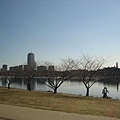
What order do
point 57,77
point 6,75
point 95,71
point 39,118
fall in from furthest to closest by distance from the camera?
point 6,75, point 57,77, point 95,71, point 39,118

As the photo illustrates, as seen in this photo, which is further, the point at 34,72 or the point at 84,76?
the point at 34,72

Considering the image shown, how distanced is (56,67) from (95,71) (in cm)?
940

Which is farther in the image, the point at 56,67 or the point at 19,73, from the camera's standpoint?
the point at 19,73

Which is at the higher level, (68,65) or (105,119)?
(68,65)

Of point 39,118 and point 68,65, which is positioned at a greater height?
point 68,65

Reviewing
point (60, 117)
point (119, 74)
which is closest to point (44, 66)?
point (119, 74)

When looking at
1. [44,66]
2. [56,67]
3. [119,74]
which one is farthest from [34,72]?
[119,74]

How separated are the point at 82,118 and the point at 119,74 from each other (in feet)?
184

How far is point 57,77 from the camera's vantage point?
3403 centimetres

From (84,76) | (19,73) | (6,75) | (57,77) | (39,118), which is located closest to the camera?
(39,118)

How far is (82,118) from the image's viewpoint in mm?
9109

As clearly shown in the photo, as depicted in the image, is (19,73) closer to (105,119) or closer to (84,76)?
(84,76)

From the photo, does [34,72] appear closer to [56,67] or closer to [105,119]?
[56,67]

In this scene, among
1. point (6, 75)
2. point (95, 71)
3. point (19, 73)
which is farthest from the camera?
point (6, 75)
